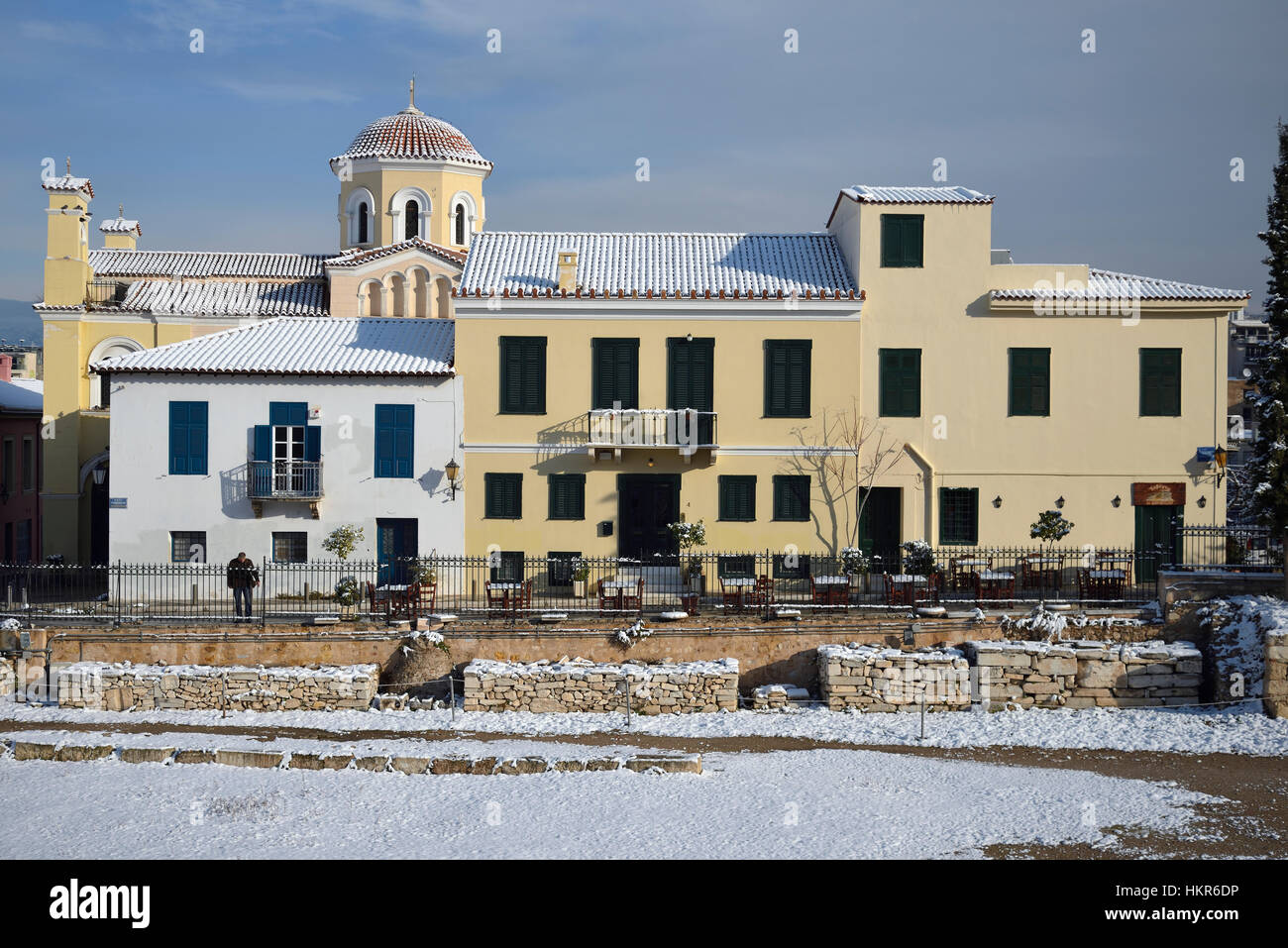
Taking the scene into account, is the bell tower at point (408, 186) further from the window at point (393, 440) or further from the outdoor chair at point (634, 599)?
the outdoor chair at point (634, 599)

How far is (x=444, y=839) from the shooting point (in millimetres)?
15773

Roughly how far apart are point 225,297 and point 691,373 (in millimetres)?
18237

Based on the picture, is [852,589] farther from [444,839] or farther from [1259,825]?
[444,839]

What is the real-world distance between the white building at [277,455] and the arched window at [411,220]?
46.9 ft

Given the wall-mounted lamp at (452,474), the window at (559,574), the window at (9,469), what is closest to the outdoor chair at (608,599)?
the window at (559,574)

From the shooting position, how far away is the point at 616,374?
2955 cm

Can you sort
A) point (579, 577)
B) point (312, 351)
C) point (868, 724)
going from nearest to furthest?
point (868, 724), point (579, 577), point (312, 351)

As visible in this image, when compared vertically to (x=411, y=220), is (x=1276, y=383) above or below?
below

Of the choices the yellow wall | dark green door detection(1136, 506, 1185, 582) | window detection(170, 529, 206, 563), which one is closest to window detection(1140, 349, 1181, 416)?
dark green door detection(1136, 506, 1185, 582)

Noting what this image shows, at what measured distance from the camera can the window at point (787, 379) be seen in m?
29.5

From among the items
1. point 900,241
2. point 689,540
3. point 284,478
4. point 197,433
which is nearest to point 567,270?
point 689,540

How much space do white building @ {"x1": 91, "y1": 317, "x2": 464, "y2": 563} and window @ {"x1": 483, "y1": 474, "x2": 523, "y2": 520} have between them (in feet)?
2.51

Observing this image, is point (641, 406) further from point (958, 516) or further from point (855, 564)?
point (958, 516)
